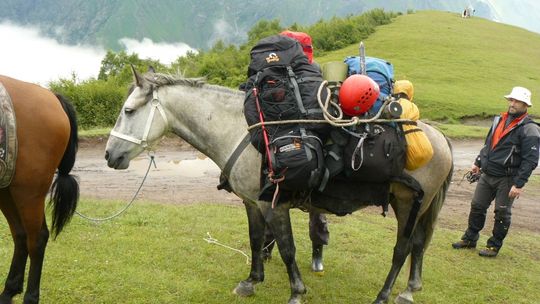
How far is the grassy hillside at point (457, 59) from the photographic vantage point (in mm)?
25312

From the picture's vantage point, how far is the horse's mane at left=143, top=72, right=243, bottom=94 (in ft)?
13.4

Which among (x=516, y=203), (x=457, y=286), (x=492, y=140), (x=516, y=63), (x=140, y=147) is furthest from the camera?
(x=516, y=63)

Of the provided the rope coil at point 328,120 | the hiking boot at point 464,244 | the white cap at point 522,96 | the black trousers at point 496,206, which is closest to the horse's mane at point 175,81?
the rope coil at point 328,120

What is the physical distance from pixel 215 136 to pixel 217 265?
6.41 feet

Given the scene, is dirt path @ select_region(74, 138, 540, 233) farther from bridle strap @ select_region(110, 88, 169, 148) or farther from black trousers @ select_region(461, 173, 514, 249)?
bridle strap @ select_region(110, 88, 169, 148)

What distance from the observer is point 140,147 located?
13.1 ft

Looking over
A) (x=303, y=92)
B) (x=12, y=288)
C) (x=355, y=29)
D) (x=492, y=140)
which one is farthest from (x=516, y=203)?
(x=355, y=29)

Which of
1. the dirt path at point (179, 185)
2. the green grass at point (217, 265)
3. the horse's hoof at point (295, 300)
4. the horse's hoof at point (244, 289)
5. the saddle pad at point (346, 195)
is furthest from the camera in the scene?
the dirt path at point (179, 185)

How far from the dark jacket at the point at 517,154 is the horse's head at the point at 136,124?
4953 mm

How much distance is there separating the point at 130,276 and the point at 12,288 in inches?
43.6

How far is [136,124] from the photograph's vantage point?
3971 millimetres

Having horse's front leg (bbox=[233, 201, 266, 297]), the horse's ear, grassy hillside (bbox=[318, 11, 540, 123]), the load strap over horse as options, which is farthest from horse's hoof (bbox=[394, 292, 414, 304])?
grassy hillside (bbox=[318, 11, 540, 123])

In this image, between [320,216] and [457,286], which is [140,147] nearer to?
[320,216]

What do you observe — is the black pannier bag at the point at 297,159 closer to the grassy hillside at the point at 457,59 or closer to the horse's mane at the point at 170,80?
the horse's mane at the point at 170,80
